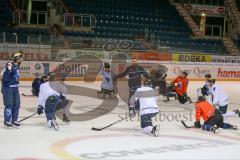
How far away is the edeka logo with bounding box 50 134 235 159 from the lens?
7.54 metres

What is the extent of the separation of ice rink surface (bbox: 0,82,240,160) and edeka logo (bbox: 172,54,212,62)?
1384 centimetres

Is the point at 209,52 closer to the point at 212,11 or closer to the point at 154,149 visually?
the point at 212,11

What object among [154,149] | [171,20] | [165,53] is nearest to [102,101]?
[154,149]

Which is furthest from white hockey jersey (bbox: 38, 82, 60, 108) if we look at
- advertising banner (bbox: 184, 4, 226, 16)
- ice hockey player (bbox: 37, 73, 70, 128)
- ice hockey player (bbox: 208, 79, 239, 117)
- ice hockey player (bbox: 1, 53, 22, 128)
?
advertising banner (bbox: 184, 4, 226, 16)

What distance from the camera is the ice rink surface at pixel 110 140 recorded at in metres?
7.59

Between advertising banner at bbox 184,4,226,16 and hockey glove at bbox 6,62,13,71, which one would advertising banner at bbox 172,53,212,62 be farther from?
hockey glove at bbox 6,62,13,71

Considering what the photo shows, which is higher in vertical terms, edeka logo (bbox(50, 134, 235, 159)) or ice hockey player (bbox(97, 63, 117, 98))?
ice hockey player (bbox(97, 63, 117, 98))

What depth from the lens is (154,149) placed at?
26.7 feet

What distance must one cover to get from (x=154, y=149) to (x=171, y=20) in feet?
87.7

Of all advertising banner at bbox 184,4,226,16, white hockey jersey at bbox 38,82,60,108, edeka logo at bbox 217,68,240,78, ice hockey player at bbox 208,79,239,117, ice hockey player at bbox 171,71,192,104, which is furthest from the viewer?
advertising banner at bbox 184,4,226,16

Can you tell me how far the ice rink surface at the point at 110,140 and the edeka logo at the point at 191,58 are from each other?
13.8 m

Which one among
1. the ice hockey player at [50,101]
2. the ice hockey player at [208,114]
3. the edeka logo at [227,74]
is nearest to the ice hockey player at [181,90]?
the ice hockey player at [208,114]

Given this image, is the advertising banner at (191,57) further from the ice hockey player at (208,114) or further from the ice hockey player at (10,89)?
the ice hockey player at (10,89)

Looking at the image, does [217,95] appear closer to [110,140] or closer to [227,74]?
[110,140]
